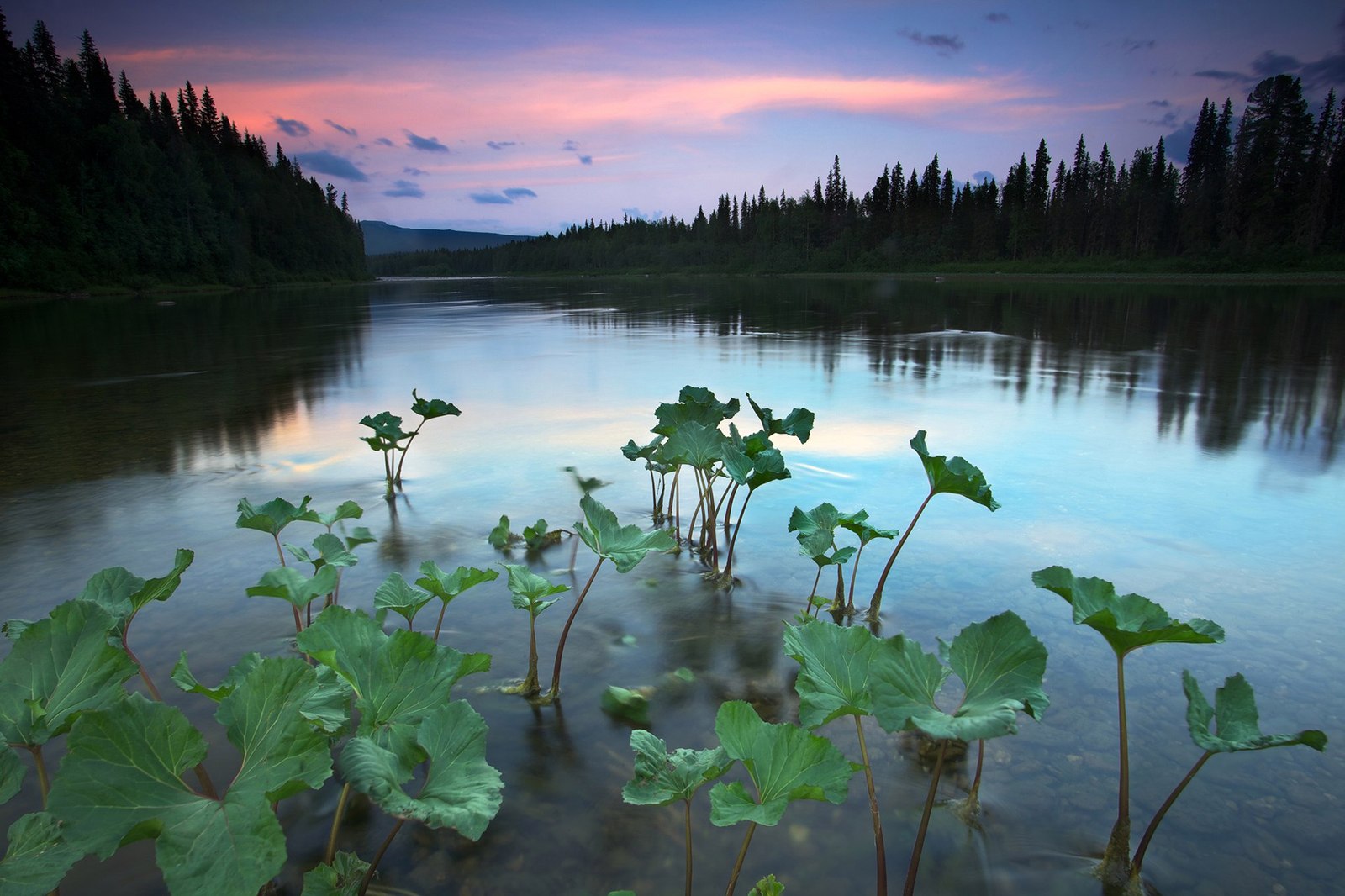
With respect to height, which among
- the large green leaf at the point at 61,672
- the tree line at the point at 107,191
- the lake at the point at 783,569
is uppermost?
the tree line at the point at 107,191

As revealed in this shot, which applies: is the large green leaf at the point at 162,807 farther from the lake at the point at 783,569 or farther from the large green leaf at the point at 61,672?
the lake at the point at 783,569

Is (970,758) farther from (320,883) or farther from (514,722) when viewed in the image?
(320,883)

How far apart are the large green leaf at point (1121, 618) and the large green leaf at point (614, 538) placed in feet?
4.28

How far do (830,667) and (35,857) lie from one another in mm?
1698

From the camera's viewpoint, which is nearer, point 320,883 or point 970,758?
point 320,883

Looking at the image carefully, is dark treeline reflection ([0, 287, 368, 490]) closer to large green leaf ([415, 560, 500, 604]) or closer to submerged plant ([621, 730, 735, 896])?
large green leaf ([415, 560, 500, 604])

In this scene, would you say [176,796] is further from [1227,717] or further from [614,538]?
[1227,717]

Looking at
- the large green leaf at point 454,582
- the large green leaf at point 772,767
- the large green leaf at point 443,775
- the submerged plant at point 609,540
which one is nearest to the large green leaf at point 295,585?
the large green leaf at point 454,582

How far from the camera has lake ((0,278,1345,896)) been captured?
2018 mm

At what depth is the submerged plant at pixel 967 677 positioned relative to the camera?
1586mm

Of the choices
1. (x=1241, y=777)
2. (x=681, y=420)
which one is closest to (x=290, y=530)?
(x=681, y=420)

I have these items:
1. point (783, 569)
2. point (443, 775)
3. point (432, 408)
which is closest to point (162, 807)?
point (443, 775)

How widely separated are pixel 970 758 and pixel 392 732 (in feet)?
6.17

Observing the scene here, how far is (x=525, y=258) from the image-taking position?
168500mm
